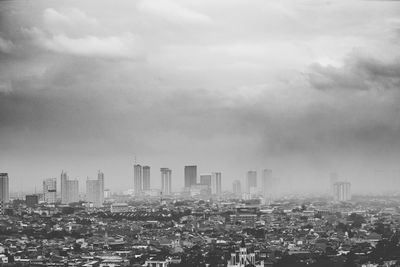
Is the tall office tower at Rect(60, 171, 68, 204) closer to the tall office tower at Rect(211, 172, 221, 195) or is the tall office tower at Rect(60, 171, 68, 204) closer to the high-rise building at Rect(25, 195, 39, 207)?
the high-rise building at Rect(25, 195, 39, 207)

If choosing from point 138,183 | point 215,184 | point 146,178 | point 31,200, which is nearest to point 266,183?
point 215,184

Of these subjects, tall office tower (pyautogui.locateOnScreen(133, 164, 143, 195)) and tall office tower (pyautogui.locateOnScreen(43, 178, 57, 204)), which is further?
tall office tower (pyautogui.locateOnScreen(133, 164, 143, 195))

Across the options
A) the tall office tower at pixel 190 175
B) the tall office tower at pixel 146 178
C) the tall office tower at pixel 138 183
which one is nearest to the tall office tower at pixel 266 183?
the tall office tower at pixel 190 175

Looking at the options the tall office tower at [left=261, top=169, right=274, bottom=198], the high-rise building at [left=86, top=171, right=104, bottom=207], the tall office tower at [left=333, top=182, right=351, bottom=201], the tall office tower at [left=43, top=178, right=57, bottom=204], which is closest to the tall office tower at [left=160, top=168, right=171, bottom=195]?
the high-rise building at [left=86, top=171, right=104, bottom=207]

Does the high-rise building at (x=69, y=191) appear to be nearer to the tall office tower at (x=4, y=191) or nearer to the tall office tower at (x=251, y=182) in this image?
the tall office tower at (x=4, y=191)

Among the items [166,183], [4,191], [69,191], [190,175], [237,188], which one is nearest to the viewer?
[4,191]

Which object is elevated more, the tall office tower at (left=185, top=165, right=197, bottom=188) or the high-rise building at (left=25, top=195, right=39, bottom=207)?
the tall office tower at (left=185, top=165, right=197, bottom=188)

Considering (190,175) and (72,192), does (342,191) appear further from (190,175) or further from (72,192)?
(72,192)

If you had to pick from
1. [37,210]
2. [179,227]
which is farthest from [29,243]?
[37,210]
